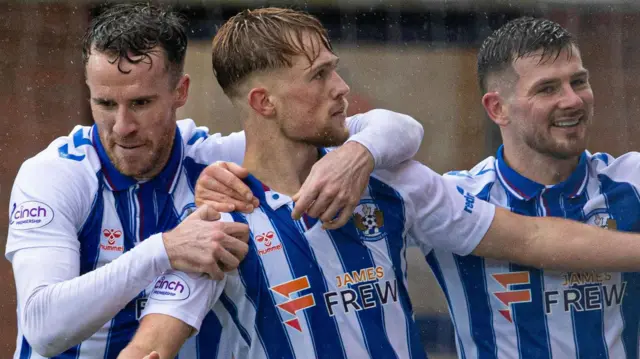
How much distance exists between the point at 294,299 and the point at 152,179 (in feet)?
1.44

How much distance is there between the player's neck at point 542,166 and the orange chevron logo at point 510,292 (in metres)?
0.23

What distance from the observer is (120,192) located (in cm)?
208

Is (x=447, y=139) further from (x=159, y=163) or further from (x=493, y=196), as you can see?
(x=159, y=163)

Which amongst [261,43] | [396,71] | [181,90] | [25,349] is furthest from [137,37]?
[396,71]

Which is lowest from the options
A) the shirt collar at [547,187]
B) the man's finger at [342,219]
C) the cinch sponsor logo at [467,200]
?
the shirt collar at [547,187]

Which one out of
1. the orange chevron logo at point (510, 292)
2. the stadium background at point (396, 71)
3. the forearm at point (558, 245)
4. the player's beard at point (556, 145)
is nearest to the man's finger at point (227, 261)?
the forearm at point (558, 245)

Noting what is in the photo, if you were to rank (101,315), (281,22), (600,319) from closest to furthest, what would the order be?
(101,315) < (281,22) < (600,319)

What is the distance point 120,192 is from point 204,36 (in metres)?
2.26

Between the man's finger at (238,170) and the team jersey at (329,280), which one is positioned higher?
the man's finger at (238,170)

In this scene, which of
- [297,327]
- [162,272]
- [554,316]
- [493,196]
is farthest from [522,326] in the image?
[162,272]

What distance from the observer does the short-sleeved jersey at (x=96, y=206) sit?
1.96 meters

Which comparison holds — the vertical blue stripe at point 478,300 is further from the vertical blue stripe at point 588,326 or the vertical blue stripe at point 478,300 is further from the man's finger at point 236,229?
the man's finger at point 236,229

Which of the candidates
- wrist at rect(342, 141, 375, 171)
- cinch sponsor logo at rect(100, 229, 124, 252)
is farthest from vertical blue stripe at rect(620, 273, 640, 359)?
cinch sponsor logo at rect(100, 229, 124, 252)

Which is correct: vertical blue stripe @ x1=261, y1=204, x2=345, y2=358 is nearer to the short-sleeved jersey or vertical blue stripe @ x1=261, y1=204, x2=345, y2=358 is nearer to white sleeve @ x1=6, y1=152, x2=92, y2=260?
the short-sleeved jersey
